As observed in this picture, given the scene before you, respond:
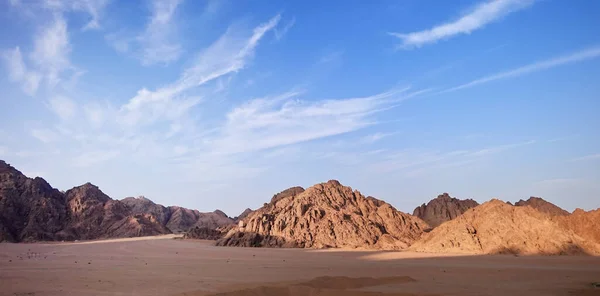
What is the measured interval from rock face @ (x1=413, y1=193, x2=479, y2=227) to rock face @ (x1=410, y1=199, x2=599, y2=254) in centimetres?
2825

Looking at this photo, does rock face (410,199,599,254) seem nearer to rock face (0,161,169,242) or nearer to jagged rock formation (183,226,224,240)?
jagged rock formation (183,226,224,240)

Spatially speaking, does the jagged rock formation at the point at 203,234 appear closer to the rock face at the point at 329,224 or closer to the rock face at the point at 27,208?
the rock face at the point at 329,224

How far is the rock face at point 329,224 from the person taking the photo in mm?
39750

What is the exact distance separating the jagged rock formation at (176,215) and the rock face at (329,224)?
62692 mm

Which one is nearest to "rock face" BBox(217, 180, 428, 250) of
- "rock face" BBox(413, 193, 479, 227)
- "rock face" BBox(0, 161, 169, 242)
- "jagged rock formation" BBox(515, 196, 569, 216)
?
"rock face" BBox(413, 193, 479, 227)

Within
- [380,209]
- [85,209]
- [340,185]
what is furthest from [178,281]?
[85,209]

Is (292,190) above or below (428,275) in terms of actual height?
above

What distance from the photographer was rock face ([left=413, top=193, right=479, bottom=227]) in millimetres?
61062

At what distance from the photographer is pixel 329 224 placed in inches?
1651

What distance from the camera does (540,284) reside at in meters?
13.3

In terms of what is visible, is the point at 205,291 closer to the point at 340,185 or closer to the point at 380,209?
the point at 380,209

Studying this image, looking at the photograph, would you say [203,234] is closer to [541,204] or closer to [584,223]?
[584,223]

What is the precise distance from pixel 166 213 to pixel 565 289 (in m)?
117

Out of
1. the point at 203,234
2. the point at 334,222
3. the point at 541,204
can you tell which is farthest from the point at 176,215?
the point at 541,204
